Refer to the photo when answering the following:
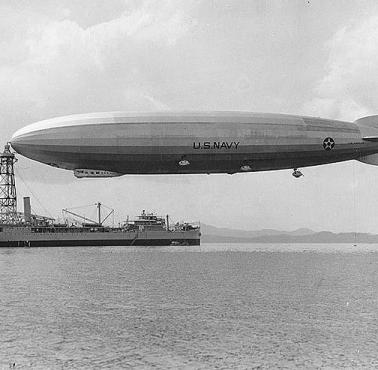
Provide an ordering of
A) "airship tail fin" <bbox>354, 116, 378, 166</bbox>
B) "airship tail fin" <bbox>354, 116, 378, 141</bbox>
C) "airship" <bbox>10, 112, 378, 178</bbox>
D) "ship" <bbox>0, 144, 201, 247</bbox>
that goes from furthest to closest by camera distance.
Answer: "ship" <bbox>0, 144, 201, 247</bbox>, "airship tail fin" <bbox>354, 116, 378, 166</bbox>, "airship tail fin" <bbox>354, 116, 378, 141</bbox>, "airship" <bbox>10, 112, 378, 178</bbox>

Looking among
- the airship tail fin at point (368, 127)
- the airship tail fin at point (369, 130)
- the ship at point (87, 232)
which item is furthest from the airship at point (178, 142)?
the ship at point (87, 232)

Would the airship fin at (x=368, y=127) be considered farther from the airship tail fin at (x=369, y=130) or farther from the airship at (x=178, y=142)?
the airship at (x=178, y=142)

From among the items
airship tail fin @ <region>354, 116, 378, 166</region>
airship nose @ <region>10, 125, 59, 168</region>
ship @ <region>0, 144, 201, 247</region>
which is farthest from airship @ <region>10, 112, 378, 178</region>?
ship @ <region>0, 144, 201, 247</region>

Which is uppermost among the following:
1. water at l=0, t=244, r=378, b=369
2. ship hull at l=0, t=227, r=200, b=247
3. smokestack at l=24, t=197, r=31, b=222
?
smokestack at l=24, t=197, r=31, b=222

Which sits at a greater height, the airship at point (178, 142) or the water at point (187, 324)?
the airship at point (178, 142)

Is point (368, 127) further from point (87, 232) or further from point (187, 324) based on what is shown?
point (87, 232)

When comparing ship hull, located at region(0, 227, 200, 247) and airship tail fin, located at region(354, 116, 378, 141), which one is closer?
airship tail fin, located at region(354, 116, 378, 141)

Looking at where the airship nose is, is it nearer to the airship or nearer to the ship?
the airship

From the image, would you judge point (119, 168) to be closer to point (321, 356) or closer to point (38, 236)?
point (321, 356)

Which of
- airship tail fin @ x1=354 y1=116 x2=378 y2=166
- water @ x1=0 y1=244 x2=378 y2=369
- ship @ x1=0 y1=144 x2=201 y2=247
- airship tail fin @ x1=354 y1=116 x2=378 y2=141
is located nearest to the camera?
water @ x1=0 y1=244 x2=378 y2=369

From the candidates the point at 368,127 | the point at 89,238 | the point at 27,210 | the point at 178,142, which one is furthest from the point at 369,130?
the point at 27,210
